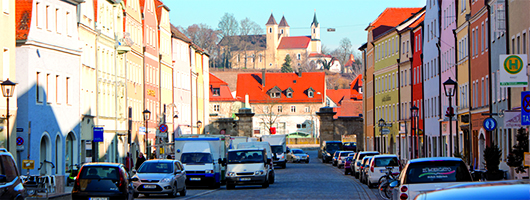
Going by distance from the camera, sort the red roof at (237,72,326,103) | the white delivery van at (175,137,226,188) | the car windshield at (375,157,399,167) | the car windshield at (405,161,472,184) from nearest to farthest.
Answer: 1. the car windshield at (405,161,472,184)
2. the car windshield at (375,157,399,167)
3. the white delivery van at (175,137,226,188)
4. the red roof at (237,72,326,103)

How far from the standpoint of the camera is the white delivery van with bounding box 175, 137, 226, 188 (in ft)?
108

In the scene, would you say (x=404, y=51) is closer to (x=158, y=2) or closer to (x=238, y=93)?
(x=158, y=2)

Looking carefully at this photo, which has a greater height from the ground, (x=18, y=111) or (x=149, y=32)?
(x=149, y=32)

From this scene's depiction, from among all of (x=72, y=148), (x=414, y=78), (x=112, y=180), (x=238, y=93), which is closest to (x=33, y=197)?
(x=112, y=180)

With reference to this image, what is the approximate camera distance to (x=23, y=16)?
33938 millimetres

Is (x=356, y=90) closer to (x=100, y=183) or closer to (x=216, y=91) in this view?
(x=216, y=91)

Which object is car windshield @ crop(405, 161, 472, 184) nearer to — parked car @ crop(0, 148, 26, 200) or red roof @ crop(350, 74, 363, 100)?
parked car @ crop(0, 148, 26, 200)

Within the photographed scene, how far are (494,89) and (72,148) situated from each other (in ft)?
70.5

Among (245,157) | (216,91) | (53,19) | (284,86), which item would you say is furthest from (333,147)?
(284,86)

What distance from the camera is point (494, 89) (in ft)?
123

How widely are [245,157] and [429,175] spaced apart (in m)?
17.8

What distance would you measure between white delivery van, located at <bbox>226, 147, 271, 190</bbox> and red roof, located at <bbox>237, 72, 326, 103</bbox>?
9834 cm

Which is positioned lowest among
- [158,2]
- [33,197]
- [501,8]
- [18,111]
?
[33,197]

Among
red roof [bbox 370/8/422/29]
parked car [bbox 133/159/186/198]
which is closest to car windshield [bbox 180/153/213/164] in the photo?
parked car [bbox 133/159/186/198]
